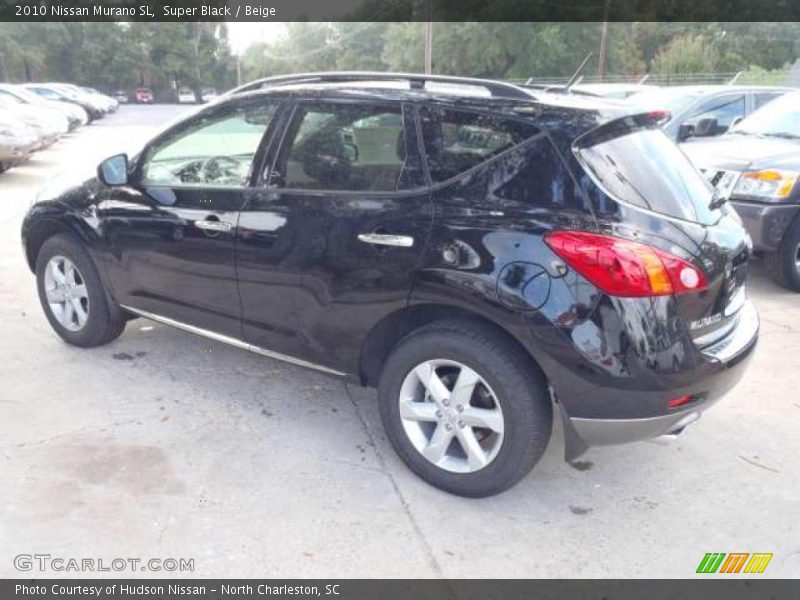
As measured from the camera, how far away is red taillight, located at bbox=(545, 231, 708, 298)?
2.68m

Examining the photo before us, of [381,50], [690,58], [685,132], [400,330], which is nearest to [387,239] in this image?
[400,330]

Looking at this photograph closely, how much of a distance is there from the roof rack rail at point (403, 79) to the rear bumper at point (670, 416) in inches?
53.2

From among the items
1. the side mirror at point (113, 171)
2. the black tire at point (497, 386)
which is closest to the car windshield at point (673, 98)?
the side mirror at point (113, 171)

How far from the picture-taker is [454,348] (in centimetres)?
300

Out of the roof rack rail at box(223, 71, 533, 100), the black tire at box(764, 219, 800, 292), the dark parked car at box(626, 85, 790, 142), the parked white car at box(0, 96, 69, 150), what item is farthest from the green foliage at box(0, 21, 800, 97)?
the roof rack rail at box(223, 71, 533, 100)

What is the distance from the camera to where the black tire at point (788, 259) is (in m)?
6.07

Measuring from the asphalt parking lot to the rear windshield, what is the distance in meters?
1.27

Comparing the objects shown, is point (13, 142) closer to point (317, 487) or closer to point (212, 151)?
point (212, 151)

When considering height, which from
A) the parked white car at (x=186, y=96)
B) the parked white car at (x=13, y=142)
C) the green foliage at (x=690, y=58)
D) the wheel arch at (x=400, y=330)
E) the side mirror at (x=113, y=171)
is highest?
the green foliage at (x=690, y=58)

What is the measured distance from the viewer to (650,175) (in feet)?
9.99

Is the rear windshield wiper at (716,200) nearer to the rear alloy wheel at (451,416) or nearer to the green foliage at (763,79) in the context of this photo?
the rear alloy wheel at (451,416)

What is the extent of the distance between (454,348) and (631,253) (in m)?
0.80

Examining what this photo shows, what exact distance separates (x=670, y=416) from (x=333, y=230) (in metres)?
1.65
